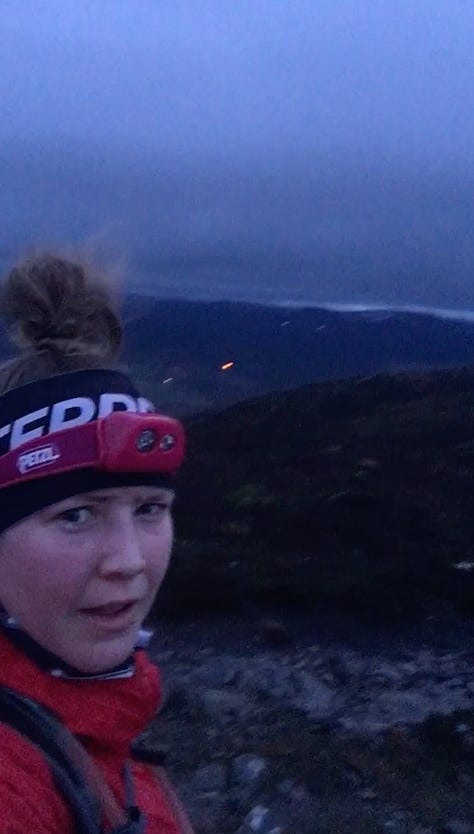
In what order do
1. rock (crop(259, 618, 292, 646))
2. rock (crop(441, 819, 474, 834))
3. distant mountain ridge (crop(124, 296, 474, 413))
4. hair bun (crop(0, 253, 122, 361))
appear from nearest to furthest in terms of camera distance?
hair bun (crop(0, 253, 122, 361)) → rock (crop(441, 819, 474, 834)) → rock (crop(259, 618, 292, 646)) → distant mountain ridge (crop(124, 296, 474, 413))

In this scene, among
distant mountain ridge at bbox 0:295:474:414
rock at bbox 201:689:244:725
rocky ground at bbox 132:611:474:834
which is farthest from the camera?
distant mountain ridge at bbox 0:295:474:414

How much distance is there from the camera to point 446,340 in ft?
87.3

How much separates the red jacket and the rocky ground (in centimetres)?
261

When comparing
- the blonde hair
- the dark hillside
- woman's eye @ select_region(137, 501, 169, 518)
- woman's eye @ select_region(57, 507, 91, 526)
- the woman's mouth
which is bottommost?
the dark hillside

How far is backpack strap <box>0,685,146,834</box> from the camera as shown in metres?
1.83

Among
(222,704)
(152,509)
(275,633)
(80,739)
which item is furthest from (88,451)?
(275,633)

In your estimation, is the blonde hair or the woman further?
the blonde hair

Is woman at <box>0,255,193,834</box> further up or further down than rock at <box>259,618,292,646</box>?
further up

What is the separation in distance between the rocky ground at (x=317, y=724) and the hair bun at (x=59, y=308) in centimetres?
303

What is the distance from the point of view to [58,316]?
2.41m

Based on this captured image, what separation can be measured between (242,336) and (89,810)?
25.0 meters

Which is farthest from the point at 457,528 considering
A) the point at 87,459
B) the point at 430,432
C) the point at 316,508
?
the point at 87,459

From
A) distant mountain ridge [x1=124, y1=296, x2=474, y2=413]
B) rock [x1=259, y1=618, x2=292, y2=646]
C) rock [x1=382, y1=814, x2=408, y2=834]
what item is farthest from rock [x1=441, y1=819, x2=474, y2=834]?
distant mountain ridge [x1=124, y1=296, x2=474, y2=413]

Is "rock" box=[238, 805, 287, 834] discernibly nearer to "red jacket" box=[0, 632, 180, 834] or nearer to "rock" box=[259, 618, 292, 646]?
"rock" box=[259, 618, 292, 646]
